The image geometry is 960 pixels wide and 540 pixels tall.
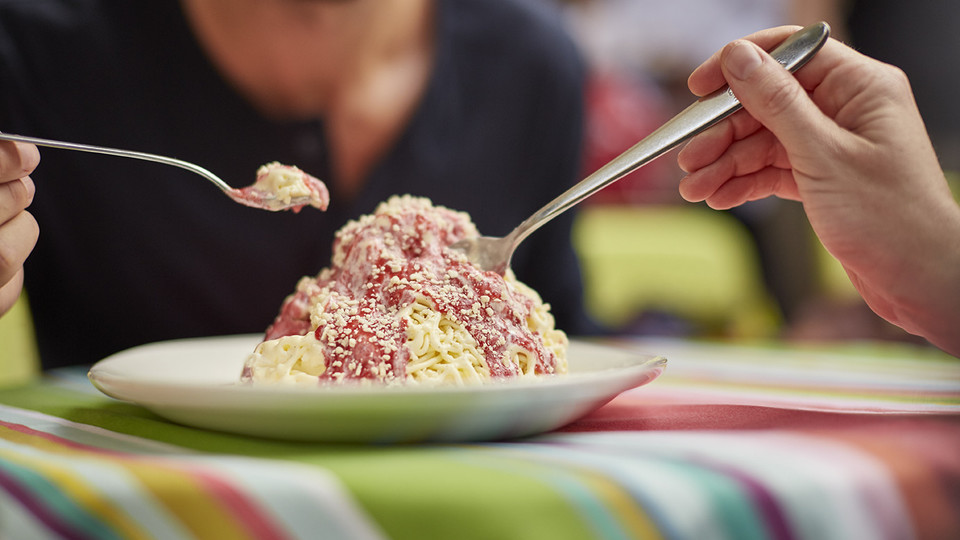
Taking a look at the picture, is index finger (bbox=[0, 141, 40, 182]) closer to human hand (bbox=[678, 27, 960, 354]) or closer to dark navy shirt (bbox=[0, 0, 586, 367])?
human hand (bbox=[678, 27, 960, 354])

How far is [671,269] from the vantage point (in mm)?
2840

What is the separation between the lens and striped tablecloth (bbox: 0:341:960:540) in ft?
1.21

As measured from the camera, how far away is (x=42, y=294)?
1.41 meters

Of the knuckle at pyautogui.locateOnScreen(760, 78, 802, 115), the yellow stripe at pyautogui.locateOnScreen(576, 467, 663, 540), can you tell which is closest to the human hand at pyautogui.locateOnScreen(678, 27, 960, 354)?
the knuckle at pyautogui.locateOnScreen(760, 78, 802, 115)

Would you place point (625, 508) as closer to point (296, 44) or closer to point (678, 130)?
point (678, 130)

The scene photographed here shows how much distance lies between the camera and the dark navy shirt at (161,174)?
4.26 ft

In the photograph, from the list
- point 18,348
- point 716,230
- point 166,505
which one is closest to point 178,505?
point 166,505

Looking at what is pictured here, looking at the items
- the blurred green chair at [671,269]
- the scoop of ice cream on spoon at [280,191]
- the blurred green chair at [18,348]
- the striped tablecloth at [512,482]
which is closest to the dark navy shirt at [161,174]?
the blurred green chair at [18,348]

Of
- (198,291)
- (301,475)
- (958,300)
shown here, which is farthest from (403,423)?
(198,291)

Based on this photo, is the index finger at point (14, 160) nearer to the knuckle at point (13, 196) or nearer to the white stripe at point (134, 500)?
the knuckle at point (13, 196)

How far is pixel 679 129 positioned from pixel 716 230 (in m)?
2.45

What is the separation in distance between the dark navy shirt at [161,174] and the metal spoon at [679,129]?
73 cm

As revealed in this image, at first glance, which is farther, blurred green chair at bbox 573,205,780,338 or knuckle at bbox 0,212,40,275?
blurred green chair at bbox 573,205,780,338

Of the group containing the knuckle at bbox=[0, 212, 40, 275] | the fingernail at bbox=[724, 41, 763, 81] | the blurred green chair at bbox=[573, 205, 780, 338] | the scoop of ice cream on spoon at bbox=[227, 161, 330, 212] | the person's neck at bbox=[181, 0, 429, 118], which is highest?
the person's neck at bbox=[181, 0, 429, 118]
